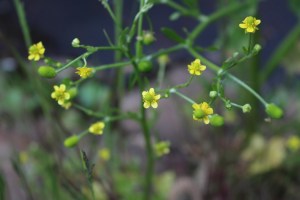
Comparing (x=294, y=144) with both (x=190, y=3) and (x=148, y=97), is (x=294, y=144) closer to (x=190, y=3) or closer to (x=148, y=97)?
(x=190, y=3)

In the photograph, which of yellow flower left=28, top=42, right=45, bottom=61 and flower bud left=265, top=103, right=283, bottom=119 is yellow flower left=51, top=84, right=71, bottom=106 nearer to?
yellow flower left=28, top=42, right=45, bottom=61

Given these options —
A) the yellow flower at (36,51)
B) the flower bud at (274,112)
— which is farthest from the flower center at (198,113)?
the yellow flower at (36,51)

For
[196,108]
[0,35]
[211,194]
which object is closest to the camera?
[196,108]

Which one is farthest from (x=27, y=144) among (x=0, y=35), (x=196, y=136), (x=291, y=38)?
(x=291, y=38)

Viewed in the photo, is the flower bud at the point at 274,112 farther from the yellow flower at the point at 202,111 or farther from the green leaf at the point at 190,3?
the green leaf at the point at 190,3

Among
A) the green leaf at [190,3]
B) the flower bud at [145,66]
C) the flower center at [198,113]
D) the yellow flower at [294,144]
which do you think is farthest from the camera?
the yellow flower at [294,144]

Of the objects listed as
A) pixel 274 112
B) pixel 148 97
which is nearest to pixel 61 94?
pixel 148 97

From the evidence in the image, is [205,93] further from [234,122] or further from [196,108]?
[196,108]

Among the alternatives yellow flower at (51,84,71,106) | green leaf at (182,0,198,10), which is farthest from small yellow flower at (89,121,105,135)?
green leaf at (182,0,198,10)

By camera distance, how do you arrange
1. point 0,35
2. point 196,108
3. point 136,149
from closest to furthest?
1. point 196,108
2. point 0,35
3. point 136,149
